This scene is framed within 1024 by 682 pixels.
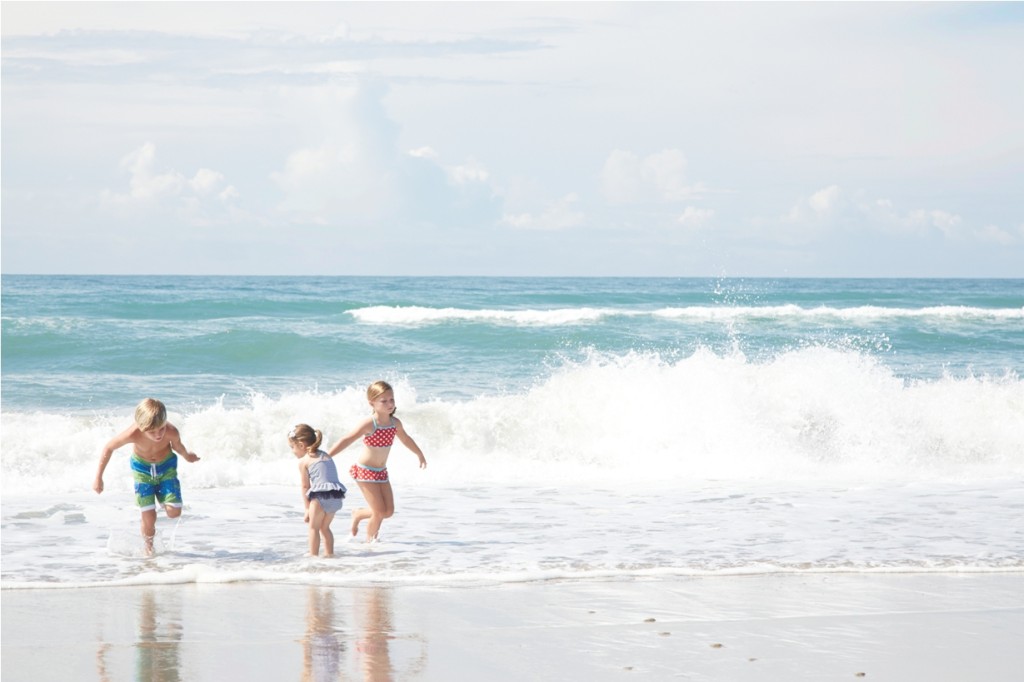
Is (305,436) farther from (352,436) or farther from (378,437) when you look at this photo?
(378,437)

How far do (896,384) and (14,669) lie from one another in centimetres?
1237

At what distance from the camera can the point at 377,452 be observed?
25.9ft

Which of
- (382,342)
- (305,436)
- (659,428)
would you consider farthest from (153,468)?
(382,342)

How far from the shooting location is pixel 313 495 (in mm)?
7527

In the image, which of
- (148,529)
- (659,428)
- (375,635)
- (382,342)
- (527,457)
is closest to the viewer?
(375,635)

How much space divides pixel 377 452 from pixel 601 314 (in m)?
28.1

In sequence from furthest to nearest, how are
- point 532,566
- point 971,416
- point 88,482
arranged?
point 971,416 < point 88,482 < point 532,566

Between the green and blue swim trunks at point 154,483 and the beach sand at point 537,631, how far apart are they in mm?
1032

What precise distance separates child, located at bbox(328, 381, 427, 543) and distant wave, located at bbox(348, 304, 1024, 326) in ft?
73.0

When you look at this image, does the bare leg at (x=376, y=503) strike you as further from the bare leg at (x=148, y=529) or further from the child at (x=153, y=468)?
the bare leg at (x=148, y=529)

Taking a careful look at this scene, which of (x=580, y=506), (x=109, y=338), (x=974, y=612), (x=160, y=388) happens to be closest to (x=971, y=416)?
(x=580, y=506)

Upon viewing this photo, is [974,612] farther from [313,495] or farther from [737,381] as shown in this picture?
[737,381]

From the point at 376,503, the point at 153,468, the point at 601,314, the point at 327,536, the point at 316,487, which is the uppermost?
the point at 601,314

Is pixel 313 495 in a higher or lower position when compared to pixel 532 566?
higher
